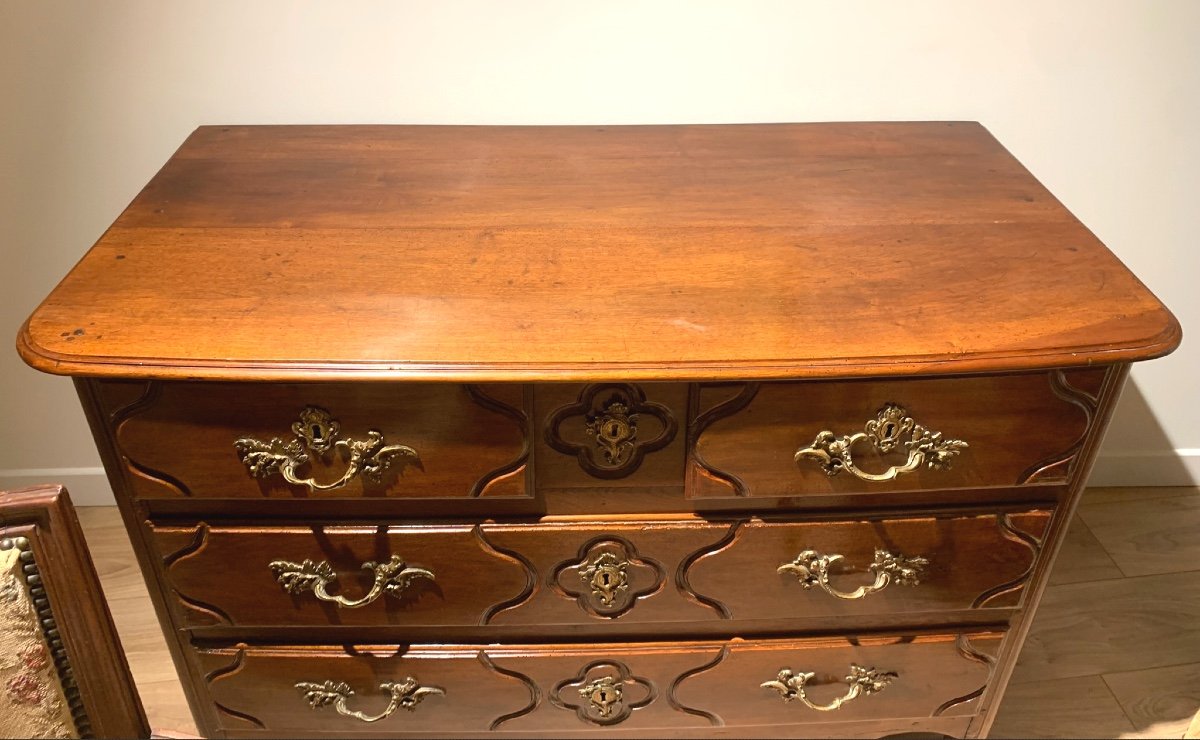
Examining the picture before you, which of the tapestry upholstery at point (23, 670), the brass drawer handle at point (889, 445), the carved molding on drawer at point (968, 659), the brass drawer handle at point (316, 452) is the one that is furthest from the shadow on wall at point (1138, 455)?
the tapestry upholstery at point (23, 670)

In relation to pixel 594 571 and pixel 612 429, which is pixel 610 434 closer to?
pixel 612 429

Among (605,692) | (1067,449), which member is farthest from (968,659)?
(605,692)

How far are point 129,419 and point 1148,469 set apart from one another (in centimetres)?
177

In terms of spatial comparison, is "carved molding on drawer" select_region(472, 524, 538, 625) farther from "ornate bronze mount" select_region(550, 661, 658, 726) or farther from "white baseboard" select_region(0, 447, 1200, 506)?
"white baseboard" select_region(0, 447, 1200, 506)

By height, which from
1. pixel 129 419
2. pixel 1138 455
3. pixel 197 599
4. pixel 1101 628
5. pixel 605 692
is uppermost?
pixel 129 419

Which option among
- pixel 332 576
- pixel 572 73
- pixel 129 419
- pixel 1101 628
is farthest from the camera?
pixel 1101 628

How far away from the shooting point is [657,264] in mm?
971

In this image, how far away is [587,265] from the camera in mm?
970

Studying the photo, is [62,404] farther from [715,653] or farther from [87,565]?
[715,653]

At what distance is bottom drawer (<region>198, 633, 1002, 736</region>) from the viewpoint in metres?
1.10

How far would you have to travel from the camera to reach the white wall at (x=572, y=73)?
1.24m

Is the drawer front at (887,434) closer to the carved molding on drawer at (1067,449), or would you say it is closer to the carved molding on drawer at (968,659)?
the carved molding on drawer at (1067,449)

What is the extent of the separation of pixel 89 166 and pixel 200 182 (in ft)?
1.16

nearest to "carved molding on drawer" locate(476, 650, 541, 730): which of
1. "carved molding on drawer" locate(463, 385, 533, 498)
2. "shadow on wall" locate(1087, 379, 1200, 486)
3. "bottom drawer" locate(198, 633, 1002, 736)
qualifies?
"bottom drawer" locate(198, 633, 1002, 736)
